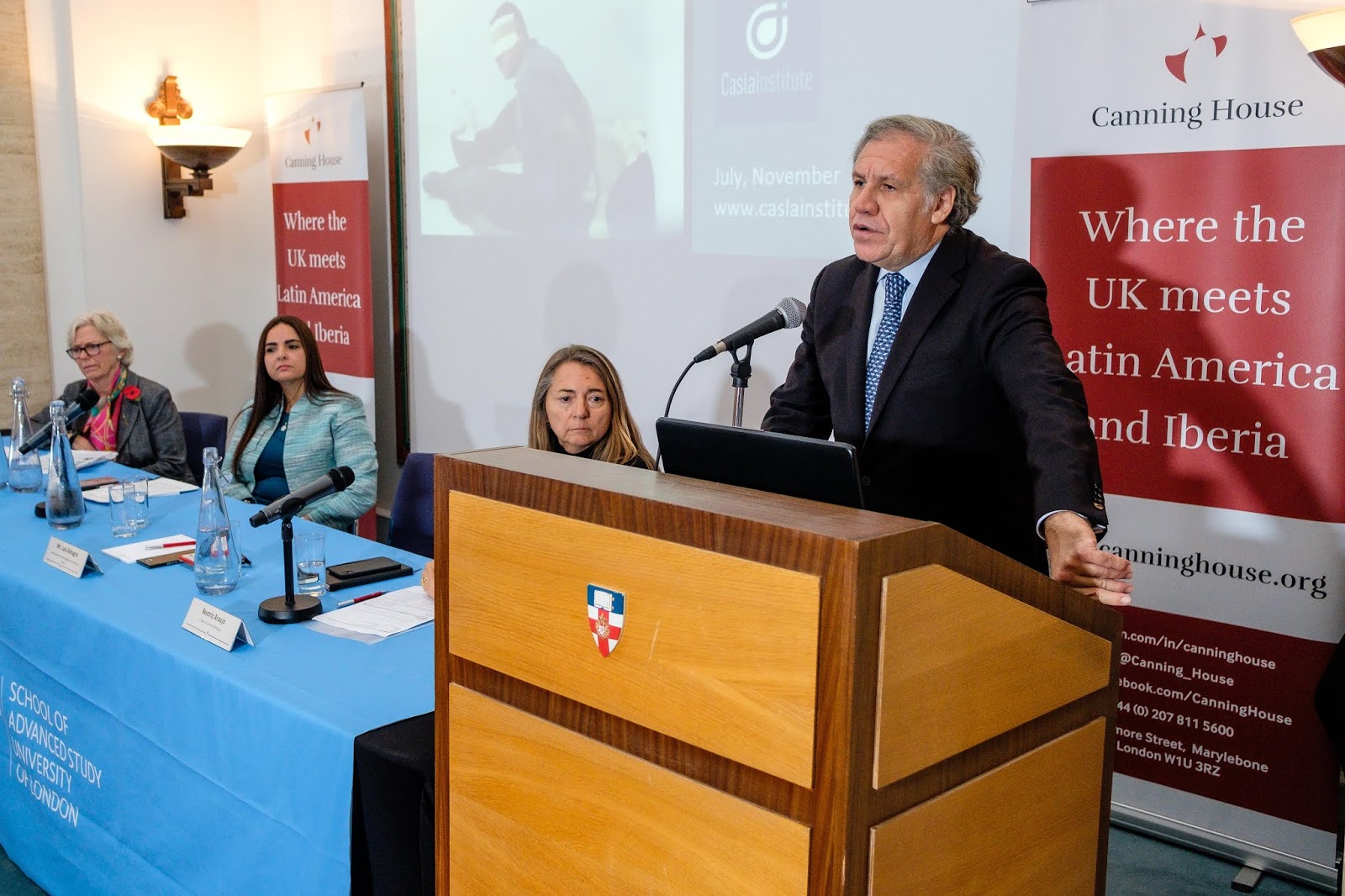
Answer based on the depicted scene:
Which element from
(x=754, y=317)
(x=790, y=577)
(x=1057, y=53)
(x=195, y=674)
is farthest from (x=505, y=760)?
(x=754, y=317)

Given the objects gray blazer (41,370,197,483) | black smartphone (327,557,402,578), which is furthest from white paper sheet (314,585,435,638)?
gray blazer (41,370,197,483)

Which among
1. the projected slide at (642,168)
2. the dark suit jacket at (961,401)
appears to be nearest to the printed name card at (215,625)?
the dark suit jacket at (961,401)

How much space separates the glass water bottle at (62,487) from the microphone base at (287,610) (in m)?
1.08

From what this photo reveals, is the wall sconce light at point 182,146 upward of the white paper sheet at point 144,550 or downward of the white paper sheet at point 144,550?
upward

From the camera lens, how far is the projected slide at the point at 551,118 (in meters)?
4.38

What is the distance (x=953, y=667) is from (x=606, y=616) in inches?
14.6

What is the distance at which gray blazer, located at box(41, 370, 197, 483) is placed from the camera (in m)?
4.47

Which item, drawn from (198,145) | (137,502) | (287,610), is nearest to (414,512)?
(137,502)

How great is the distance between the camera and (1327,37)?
228 cm

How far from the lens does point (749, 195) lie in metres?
4.08

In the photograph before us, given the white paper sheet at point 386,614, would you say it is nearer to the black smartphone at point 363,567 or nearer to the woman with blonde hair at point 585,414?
the black smartphone at point 363,567

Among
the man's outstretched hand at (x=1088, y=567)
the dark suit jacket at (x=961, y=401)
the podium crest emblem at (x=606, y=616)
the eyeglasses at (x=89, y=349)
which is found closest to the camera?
the podium crest emblem at (x=606, y=616)

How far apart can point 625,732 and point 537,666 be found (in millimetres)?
156

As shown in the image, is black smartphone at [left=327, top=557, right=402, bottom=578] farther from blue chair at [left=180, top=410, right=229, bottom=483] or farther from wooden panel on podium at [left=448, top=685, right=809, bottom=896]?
blue chair at [left=180, top=410, right=229, bottom=483]
